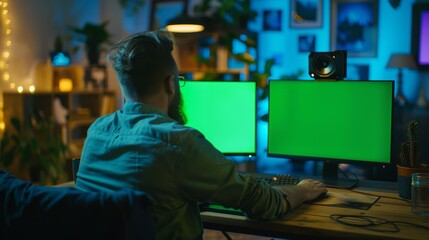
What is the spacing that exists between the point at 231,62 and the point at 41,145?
2.06 m

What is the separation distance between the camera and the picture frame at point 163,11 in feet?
18.9

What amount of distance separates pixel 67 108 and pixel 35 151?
747 millimetres

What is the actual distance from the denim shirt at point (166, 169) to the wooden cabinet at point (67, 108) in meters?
3.16

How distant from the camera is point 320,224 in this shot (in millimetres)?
1616

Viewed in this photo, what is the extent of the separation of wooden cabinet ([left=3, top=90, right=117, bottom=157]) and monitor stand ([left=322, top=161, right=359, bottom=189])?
2.98 meters

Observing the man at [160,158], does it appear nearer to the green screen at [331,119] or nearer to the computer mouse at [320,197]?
the computer mouse at [320,197]

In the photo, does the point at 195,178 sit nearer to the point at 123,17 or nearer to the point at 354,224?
the point at 354,224

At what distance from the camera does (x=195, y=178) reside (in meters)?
1.45

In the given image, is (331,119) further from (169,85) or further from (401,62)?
(401,62)

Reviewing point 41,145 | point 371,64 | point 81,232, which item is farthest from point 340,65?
point 371,64

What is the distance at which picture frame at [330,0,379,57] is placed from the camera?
5.55 metres

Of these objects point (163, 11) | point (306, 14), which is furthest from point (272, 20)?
point (163, 11)

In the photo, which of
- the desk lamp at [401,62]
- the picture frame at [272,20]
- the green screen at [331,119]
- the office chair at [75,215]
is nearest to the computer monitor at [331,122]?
the green screen at [331,119]

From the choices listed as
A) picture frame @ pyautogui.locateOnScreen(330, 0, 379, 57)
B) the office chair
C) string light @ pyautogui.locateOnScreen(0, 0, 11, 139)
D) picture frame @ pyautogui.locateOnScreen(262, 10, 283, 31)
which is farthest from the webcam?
picture frame @ pyautogui.locateOnScreen(262, 10, 283, 31)
